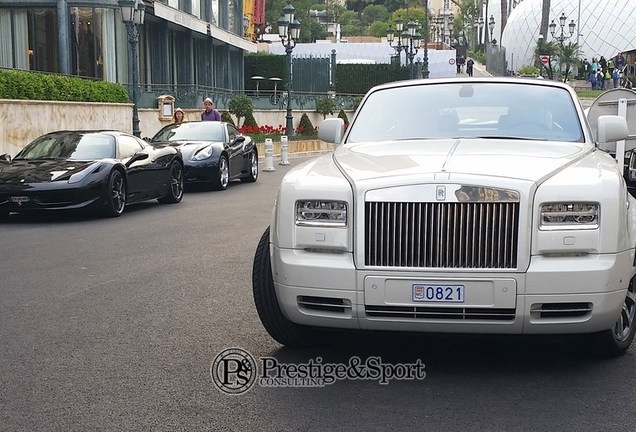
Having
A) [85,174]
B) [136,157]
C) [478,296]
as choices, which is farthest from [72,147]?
[478,296]

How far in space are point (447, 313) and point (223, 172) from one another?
1460 cm

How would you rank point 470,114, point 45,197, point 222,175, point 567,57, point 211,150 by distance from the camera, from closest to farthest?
point 470,114 → point 45,197 → point 211,150 → point 222,175 → point 567,57

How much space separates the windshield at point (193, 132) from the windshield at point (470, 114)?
12.8 metres

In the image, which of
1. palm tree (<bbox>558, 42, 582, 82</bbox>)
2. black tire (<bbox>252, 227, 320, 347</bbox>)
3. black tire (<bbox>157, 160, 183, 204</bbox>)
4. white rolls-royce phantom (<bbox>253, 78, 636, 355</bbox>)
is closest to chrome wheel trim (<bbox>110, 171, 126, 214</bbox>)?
black tire (<bbox>157, 160, 183, 204</bbox>)

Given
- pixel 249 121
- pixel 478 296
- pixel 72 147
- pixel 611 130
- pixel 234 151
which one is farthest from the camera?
pixel 249 121

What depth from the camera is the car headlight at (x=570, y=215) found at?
498 cm

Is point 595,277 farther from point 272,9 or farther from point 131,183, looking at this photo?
point 272,9

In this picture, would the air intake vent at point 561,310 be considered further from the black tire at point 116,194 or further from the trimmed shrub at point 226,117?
the trimmed shrub at point 226,117

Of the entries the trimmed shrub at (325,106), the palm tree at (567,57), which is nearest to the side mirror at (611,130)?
the trimmed shrub at (325,106)

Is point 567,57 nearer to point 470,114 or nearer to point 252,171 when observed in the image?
point 252,171

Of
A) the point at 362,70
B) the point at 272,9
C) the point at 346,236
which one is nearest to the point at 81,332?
the point at 346,236

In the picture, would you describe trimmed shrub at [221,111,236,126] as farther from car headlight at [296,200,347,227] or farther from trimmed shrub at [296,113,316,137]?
car headlight at [296,200,347,227]

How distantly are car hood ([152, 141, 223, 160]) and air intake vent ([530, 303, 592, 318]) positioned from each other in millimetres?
14270

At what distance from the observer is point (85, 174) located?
1343 centimetres
